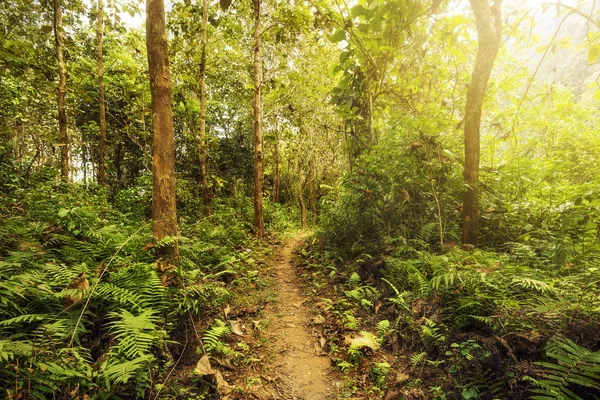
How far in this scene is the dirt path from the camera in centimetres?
307

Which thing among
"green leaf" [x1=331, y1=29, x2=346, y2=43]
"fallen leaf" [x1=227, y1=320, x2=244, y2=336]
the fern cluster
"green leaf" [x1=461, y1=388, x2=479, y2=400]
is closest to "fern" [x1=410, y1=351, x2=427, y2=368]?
"green leaf" [x1=461, y1=388, x2=479, y2=400]

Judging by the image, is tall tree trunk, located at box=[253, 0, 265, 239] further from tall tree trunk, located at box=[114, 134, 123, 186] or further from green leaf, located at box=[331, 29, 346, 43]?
tall tree trunk, located at box=[114, 134, 123, 186]

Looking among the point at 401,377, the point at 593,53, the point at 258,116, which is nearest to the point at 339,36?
the point at 258,116

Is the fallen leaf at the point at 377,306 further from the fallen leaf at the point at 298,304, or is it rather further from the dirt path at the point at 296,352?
the fallen leaf at the point at 298,304

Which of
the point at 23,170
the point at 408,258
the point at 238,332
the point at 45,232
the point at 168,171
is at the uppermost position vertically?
the point at 23,170

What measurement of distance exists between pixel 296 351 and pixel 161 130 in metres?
3.89

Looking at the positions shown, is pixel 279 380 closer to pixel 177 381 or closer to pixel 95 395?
pixel 177 381

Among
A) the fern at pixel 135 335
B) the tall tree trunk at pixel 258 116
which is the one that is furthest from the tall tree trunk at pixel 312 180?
the fern at pixel 135 335

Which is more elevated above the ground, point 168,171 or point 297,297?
A: point 168,171

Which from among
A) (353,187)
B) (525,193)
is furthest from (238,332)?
(525,193)

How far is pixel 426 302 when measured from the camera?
3.70 metres

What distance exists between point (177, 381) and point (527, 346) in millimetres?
3484

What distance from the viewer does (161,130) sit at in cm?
420

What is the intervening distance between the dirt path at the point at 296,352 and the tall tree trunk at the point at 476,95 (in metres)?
3.42
